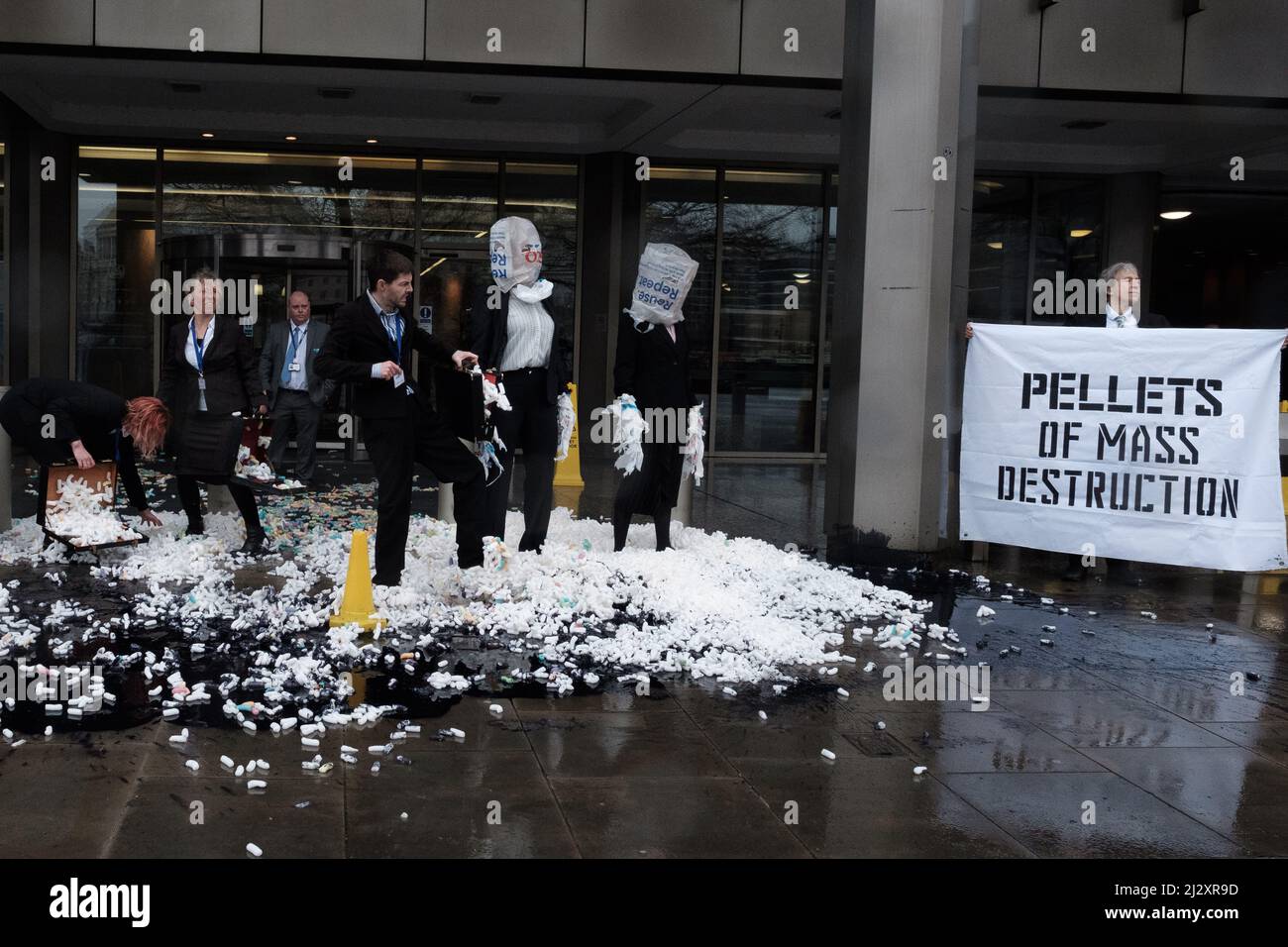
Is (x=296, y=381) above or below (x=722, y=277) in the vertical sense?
below

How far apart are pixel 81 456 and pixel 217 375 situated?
1004mm

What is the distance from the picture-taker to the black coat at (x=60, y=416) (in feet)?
26.5

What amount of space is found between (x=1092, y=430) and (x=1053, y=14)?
20.0 feet

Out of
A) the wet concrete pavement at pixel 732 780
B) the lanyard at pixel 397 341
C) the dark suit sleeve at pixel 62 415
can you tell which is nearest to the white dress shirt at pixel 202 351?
the dark suit sleeve at pixel 62 415

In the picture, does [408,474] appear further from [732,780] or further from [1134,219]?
[1134,219]

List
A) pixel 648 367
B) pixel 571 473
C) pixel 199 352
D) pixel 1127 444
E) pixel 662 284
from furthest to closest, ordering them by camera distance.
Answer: pixel 571 473, pixel 1127 444, pixel 199 352, pixel 648 367, pixel 662 284

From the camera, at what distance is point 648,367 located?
8188 mm

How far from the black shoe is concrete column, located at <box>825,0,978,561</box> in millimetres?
4039

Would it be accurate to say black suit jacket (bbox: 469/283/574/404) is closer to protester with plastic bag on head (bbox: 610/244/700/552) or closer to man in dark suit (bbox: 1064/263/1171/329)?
protester with plastic bag on head (bbox: 610/244/700/552)

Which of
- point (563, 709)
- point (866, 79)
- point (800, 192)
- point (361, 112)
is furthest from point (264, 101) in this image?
point (563, 709)

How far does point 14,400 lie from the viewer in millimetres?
8164

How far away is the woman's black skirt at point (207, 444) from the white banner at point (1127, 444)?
5.20m

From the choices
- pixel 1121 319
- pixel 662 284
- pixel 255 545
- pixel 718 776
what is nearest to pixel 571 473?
pixel 255 545
